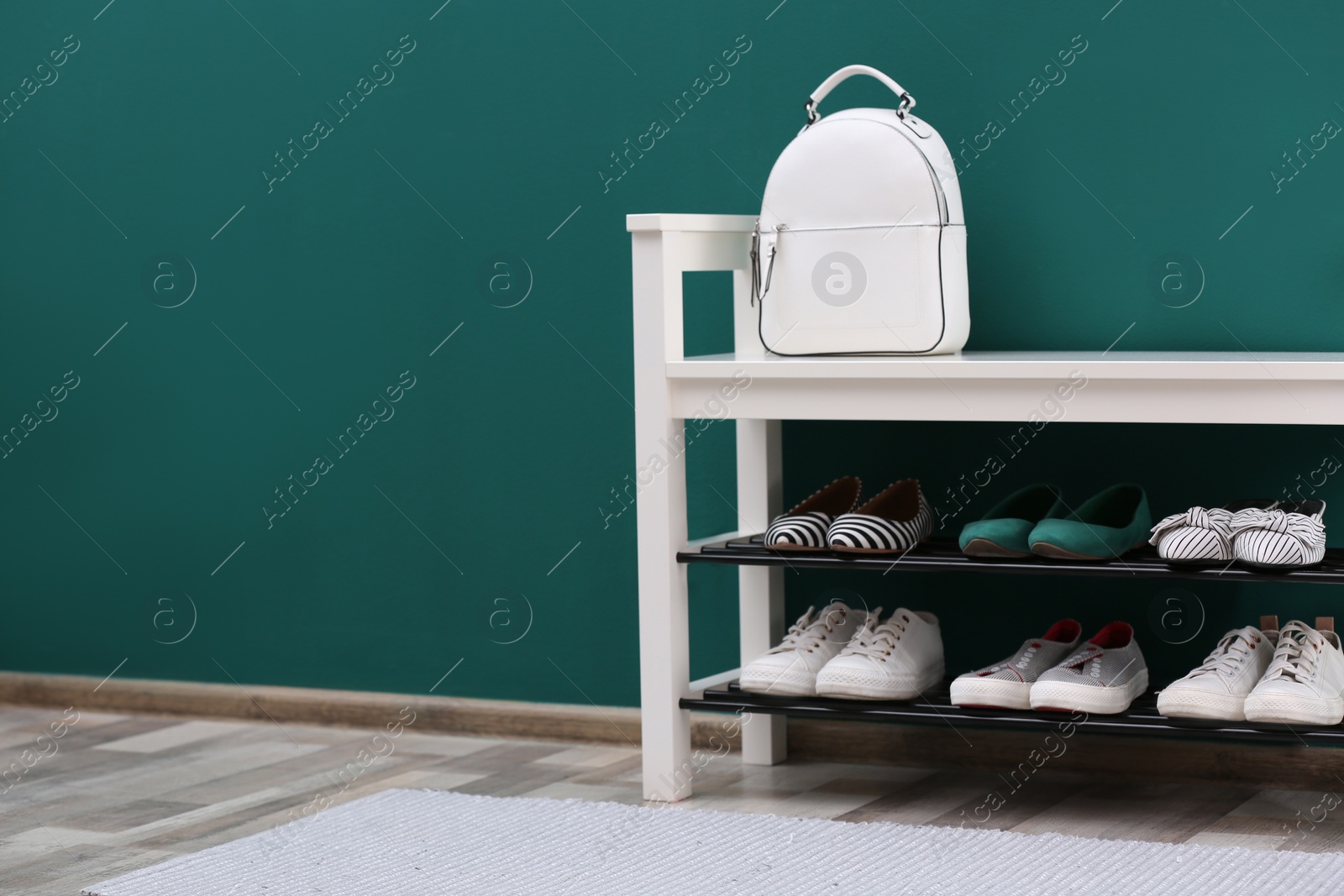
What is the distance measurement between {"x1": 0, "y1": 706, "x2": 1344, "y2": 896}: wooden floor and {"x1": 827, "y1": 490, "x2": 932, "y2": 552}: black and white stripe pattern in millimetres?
355

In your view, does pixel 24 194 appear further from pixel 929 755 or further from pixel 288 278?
pixel 929 755

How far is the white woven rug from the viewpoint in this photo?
5.86ft

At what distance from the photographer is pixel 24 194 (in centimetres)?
295

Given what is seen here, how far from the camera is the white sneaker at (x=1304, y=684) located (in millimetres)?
1922

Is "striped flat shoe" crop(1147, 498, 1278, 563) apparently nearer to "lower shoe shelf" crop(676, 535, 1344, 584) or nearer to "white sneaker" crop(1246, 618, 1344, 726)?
"lower shoe shelf" crop(676, 535, 1344, 584)

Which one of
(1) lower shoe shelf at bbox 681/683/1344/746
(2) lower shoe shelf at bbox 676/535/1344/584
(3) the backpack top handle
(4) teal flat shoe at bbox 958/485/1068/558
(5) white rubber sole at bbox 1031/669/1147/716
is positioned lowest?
(1) lower shoe shelf at bbox 681/683/1344/746

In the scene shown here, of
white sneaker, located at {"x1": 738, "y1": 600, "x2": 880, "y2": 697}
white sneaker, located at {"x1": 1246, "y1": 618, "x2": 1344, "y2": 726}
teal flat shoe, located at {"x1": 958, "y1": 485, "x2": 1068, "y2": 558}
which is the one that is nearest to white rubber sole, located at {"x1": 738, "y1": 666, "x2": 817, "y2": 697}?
white sneaker, located at {"x1": 738, "y1": 600, "x2": 880, "y2": 697}

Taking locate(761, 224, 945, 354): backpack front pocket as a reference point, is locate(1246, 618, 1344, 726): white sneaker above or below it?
below

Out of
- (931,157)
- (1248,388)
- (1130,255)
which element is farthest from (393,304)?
(1248,388)

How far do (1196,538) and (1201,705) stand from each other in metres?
0.20

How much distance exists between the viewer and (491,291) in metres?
2.65

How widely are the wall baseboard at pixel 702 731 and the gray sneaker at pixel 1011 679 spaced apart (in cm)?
17

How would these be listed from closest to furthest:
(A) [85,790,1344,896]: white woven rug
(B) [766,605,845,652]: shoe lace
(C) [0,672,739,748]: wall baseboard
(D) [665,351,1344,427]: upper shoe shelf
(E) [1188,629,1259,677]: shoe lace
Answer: (A) [85,790,1344,896]: white woven rug, (D) [665,351,1344,427]: upper shoe shelf, (E) [1188,629,1259,677]: shoe lace, (B) [766,605,845,652]: shoe lace, (C) [0,672,739,748]: wall baseboard

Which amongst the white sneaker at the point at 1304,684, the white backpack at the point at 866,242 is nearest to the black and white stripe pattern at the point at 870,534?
the white backpack at the point at 866,242
